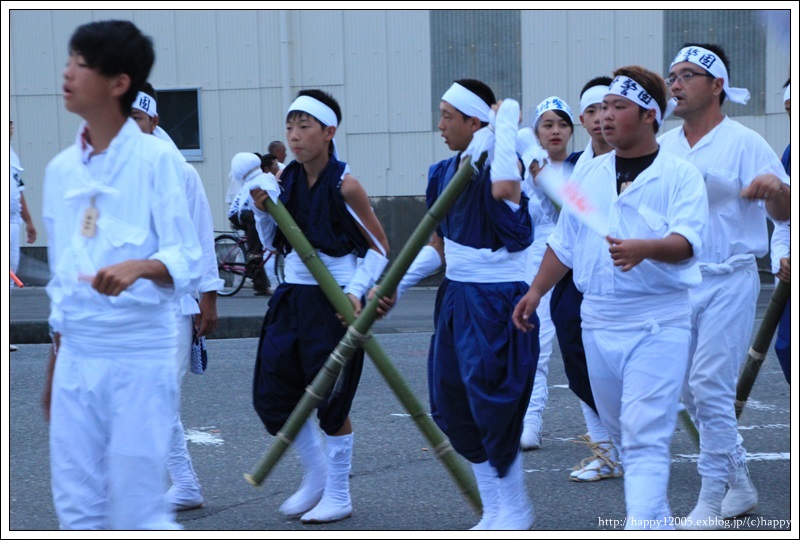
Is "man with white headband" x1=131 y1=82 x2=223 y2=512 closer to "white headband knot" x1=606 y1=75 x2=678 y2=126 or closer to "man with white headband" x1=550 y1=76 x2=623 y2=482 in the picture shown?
"man with white headband" x1=550 y1=76 x2=623 y2=482

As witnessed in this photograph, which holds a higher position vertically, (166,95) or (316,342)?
(166,95)

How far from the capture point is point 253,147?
17719mm

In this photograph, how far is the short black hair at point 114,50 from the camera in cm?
337

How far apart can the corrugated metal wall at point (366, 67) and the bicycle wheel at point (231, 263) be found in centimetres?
152

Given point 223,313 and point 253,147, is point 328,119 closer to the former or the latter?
point 223,313

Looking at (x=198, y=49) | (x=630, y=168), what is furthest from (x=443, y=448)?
(x=198, y=49)

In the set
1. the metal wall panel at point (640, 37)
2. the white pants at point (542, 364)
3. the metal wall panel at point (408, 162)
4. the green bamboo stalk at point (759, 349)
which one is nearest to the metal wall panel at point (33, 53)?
the metal wall panel at point (408, 162)

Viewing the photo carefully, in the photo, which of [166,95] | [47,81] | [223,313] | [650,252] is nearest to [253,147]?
[166,95]

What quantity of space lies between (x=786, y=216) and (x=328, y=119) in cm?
214

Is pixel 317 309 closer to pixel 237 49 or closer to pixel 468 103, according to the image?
pixel 468 103

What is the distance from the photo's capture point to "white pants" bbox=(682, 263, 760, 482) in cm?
471

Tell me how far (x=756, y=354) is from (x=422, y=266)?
71.4 inches

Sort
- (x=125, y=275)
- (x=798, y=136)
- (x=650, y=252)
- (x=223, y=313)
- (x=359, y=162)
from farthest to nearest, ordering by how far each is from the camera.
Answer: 1. (x=359, y=162)
2. (x=223, y=313)
3. (x=798, y=136)
4. (x=650, y=252)
5. (x=125, y=275)

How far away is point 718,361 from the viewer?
4.74 m
